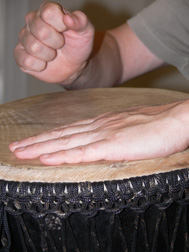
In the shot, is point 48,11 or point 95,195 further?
point 48,11

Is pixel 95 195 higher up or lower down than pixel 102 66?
lower down

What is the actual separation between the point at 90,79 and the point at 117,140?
63 cm

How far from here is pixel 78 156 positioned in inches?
26.7

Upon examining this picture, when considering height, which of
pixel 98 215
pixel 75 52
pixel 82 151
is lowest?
pixel 98 215

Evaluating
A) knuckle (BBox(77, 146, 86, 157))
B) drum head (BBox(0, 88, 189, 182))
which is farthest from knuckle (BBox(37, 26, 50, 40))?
knuckle (BBox(77, 146, 86, 157))

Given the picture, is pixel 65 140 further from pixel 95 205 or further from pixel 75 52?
pixel 75 52

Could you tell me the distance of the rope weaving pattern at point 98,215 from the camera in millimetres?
641

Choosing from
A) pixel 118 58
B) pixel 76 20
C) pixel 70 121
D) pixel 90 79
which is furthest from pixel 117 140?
pixel 118 58

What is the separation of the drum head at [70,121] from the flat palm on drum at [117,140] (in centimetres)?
2

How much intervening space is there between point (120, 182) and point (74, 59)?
55cm

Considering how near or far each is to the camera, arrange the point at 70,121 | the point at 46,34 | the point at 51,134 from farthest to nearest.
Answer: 1. the point at 46,34
2. the point at 70,121
3. the point at 51,134

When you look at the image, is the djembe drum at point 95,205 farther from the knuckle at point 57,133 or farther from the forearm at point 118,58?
the forearm at point 118,58

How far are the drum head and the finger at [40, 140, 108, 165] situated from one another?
0.01 meters

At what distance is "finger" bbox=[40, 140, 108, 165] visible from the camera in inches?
26.7
